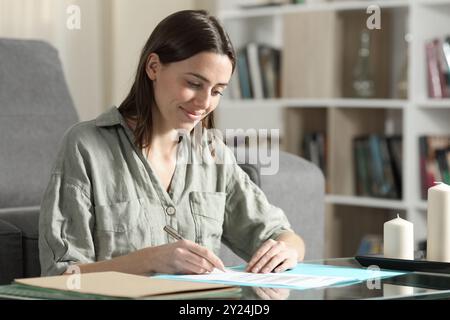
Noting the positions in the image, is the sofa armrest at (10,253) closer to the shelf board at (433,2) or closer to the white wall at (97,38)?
the white wall at (97,38)

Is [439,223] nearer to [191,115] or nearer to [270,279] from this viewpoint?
[270,279]

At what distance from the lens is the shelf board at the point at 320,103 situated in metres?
3.42

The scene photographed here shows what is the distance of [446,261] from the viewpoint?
1408mm

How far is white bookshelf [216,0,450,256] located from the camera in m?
3.29

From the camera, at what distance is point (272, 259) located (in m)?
1.37

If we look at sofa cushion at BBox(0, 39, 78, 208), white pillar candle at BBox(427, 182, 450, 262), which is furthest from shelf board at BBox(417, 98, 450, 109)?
white pillar candle at BBox(427, 182, 450, 262)

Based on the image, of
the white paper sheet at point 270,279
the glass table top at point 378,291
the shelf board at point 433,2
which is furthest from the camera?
the shelf board at point 433,2

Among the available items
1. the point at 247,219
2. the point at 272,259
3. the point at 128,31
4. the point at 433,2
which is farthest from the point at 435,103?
the point at 272,259

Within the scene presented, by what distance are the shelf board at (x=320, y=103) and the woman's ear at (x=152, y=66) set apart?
1.89 metres

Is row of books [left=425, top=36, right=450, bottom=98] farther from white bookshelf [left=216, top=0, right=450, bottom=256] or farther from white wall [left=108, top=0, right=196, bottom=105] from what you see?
white wall [left=108, top=0, right=196, bottom=105]

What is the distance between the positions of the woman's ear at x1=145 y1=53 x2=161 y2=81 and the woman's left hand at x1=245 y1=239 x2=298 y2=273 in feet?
1.42

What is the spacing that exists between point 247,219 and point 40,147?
0.81m

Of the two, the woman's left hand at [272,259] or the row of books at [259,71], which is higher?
the row of books at [259,71]

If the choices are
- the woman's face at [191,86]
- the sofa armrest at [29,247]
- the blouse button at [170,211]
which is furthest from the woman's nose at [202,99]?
the sofa armrest at [29,247]
